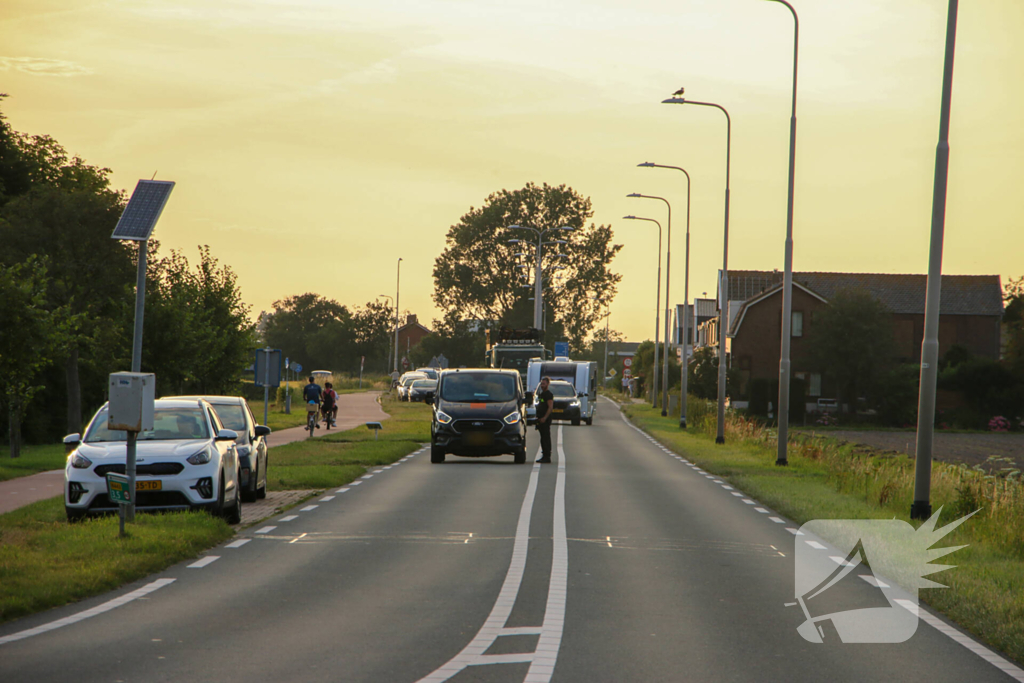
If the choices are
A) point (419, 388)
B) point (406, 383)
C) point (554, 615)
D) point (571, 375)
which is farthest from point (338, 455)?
point (406, 383)

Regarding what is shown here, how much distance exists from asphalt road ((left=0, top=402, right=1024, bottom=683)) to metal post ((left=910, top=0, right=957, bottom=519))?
2.06m

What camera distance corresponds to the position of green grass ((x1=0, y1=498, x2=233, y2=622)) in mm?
9070

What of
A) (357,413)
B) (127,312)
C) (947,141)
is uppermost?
(947,141)

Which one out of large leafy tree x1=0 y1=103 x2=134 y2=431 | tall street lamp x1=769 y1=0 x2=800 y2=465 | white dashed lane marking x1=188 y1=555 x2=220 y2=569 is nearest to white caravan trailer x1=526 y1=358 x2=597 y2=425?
large leafy tree x1=0 y1=103 x2=134 y2=431

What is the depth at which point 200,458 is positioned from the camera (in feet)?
44.2

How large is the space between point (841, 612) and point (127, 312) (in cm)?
2692

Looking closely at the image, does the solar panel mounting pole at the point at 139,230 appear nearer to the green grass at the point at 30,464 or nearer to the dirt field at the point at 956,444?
the green grass at the point at 30,464

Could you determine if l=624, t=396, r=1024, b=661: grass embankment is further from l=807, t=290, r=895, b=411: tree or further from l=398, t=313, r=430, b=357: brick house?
l=398, t=313, r=430, b=357: brick house

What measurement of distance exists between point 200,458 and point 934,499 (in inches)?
411

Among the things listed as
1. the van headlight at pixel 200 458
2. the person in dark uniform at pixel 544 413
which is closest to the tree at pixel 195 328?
the person in dark uniform at pixel 544 413

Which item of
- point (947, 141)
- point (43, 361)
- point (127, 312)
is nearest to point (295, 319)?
point (127, 312)

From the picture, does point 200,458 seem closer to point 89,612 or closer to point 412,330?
point 89,612

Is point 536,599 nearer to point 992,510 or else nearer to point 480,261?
point 992,510

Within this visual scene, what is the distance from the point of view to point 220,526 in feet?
42.9
